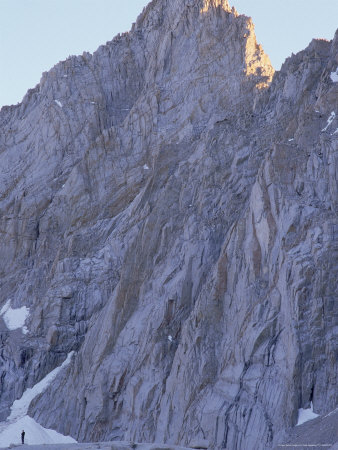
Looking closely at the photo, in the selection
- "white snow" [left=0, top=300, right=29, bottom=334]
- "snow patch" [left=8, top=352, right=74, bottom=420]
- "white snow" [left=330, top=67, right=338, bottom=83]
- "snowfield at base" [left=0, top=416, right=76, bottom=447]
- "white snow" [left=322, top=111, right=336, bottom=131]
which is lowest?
"snowfield at base" [left=0, top=416, right=76, bottom=447]

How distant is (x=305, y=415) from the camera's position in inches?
1843

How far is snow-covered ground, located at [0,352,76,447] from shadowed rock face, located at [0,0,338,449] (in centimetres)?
69

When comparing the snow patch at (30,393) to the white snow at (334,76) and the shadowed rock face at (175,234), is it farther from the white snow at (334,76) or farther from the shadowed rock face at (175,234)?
the white snow at (334,76)

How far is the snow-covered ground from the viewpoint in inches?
2430

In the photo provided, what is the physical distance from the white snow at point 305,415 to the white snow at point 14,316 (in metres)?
29.6

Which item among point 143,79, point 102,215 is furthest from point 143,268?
point 143,79

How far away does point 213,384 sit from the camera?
5384 cm

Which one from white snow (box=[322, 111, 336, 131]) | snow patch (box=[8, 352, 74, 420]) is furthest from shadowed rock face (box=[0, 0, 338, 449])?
snow patch (box=[8, 352, 74, 420])

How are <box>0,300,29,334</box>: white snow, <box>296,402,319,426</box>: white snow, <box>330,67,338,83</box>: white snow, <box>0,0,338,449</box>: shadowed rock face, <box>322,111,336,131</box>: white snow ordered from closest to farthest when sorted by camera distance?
<box>296,402,319,426</box>: white snow
<box>0,0,338,449</box>: shadowed rock face
<box>322,111,336,131</box>: white snow
<box>330,67,338,83</box>: white snow
<box>0,300,29,334</box>: white snow

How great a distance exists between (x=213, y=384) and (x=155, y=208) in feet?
56.5

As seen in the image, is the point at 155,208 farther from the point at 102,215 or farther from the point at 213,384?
the point at 213,384

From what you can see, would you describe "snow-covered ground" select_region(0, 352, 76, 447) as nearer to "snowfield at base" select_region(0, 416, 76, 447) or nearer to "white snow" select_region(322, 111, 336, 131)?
"snowfield at base" select_region(0, 416, 76, 447)

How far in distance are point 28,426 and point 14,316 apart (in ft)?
41.5

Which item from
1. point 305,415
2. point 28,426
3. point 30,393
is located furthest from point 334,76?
point 28,426
